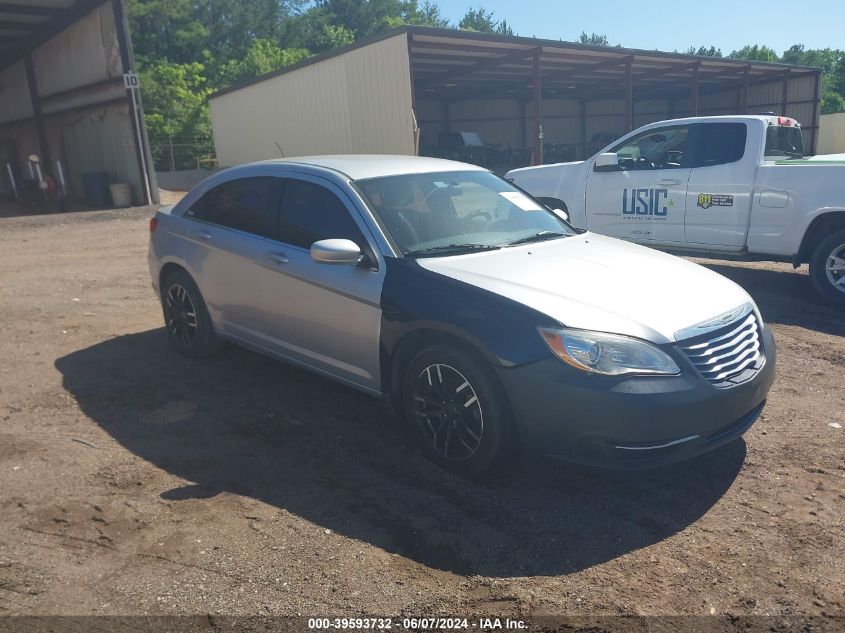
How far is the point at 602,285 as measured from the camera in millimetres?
3928

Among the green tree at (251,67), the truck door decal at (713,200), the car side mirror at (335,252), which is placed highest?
the green tree at (251,67)

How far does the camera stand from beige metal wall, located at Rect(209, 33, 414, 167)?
1764 cm

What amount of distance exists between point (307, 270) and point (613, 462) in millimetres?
2318

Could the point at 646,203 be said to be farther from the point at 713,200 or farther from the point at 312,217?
the point at 312,217

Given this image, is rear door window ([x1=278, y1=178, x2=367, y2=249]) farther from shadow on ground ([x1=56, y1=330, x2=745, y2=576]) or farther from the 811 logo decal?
the 811 logo decal

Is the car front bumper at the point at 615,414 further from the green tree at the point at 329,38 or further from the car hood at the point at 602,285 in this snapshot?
the green tree at the point at 329,38

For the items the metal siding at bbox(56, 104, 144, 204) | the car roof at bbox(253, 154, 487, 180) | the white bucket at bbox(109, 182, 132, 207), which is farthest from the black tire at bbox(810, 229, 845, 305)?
the white bucket at bbox(109, 182, 132, 207)

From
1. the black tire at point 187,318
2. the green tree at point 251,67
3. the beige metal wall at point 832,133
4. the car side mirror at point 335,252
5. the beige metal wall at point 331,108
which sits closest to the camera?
the car side mirror at point 335,252

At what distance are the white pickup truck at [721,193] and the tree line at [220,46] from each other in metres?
31.3

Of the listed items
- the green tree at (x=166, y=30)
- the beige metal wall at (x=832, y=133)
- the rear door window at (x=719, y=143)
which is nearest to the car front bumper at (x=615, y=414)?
the rear door window at (x=719, y=143)

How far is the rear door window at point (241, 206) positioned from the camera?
16.9 ft

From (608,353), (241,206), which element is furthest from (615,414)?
(241,206)

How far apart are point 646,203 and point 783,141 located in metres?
1.67

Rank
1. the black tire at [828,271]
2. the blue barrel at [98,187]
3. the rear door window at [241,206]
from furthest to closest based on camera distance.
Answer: the blue barrel at [98,187] < the black tire at [828,271] < the rear door window at [241,206]
